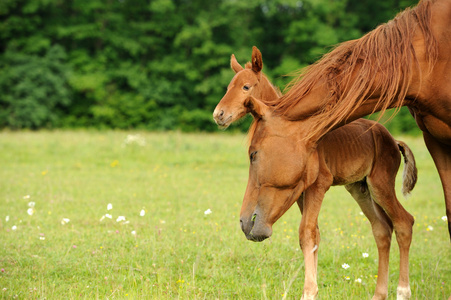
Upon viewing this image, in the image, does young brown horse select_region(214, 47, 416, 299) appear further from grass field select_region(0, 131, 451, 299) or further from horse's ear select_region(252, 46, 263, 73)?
horse's ear select_region(252, 46, 263, 73)

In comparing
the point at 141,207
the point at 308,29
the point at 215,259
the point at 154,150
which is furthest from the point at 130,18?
the point at 215,259

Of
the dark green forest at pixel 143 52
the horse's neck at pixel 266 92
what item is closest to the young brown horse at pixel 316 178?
the horse's neck at pixel 266 92

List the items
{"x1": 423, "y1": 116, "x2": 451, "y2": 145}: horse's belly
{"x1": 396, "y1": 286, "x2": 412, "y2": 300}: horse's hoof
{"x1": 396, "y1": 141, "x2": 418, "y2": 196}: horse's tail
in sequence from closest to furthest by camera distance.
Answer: {"x1": 423, "y1": 116, "x2": 451, "y2": 145}: horse's belly
{"x1": 396, "y1": 286, "x2": 412, "y2": 300}: horse's hoof
{"x1": 396, "y1": 141, "x2": 418, "y2": 196}: horse's tail

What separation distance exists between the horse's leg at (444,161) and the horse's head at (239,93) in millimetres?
2203

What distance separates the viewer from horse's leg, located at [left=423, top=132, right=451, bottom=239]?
3520 mm

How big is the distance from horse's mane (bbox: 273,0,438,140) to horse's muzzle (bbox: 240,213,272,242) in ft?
2.33

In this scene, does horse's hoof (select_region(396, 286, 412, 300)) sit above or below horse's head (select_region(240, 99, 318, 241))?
below

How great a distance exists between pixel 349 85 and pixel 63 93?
26.6 meters

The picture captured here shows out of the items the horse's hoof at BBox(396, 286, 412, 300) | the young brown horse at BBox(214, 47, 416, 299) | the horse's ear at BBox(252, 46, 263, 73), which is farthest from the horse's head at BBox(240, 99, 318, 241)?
the horse's ear at BBox(252, 46, 263, 73)

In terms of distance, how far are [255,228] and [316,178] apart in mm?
601

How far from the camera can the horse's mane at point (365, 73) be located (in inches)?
122

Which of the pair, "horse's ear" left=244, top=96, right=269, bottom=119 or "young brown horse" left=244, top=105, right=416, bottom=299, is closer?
"young brown horse" left=244, top=105, right=416, bottom=299

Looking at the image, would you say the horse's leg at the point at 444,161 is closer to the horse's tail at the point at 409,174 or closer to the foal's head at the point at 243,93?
the horse's tail at the point at 409,174

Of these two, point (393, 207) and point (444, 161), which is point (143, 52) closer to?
point (393, 207)
